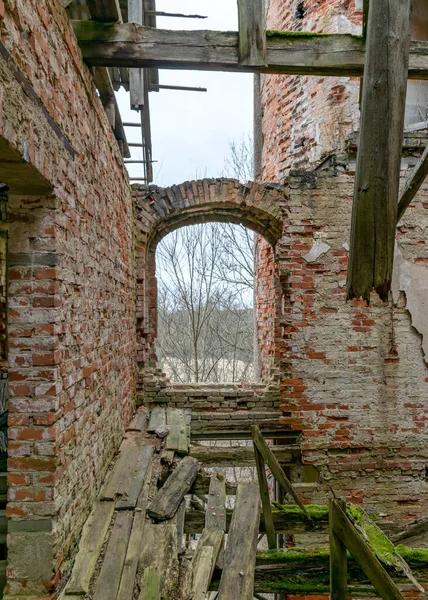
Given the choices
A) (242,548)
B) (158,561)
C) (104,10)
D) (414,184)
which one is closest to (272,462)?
(242,548)

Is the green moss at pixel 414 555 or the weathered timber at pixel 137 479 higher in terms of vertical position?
the weathered timber at pixel 137 479

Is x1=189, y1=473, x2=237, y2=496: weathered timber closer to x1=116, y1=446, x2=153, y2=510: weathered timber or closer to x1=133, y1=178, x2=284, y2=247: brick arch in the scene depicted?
x1=116, y1=446, x2=153, y2=510: weathered timber

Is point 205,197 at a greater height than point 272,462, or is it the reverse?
point 205,197

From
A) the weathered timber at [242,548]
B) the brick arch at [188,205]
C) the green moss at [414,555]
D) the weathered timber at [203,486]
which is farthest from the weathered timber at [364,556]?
the brick arch at [188,205]

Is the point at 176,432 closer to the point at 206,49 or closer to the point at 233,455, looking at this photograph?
the point at 233,455

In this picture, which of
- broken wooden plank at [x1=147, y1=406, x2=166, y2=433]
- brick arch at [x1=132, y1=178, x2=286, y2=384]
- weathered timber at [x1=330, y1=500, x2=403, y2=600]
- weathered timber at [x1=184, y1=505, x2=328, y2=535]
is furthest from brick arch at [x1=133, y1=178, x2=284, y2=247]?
weathered timber at [x1=330, y1=500, x2=403, y2=600]

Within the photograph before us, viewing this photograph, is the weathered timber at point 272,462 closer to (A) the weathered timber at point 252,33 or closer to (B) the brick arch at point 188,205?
(B) the brick arch at point 188,205

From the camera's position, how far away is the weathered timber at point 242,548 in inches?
76.2

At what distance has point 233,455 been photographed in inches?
169

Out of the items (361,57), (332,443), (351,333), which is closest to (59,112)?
(361,57)

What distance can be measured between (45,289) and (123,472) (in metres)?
1.81

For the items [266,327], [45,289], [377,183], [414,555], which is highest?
[377,183]

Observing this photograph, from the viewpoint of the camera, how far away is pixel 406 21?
1538 millimetres

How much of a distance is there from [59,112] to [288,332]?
3.21m
